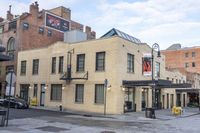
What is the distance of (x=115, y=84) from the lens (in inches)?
1166

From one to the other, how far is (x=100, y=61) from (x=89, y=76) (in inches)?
84.5

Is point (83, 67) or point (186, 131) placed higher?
point (83, 67)

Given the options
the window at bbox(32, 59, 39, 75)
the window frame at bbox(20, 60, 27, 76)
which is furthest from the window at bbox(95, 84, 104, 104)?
the window frame at bbox(20, 60, 27, 76)

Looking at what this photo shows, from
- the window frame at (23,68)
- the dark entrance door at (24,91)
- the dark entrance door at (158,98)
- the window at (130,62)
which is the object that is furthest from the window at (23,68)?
the dark entrance door at (158,98)

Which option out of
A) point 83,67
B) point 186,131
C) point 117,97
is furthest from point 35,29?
point 186,131

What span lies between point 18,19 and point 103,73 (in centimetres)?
2114

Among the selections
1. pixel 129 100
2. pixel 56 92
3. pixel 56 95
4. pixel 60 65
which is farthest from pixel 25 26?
pixel 129 100

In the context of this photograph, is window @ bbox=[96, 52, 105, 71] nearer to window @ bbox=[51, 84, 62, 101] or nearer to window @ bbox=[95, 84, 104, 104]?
window @ bbox=[95, 84, 104, 104]

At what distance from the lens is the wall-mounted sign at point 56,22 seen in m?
48.8

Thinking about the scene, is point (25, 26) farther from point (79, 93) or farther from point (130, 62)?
point (130, 62)

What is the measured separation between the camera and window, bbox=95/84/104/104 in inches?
1205

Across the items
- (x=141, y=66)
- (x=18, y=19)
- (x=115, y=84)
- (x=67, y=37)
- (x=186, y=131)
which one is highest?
(x=18, y=19)

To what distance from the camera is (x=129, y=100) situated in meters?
32.0

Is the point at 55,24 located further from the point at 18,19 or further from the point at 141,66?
the point at 141,66
